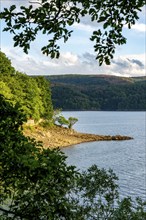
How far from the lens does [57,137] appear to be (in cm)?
9888

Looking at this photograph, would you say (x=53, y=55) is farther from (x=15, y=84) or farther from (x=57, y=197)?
(x=15, y=84)

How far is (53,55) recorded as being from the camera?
9.20 meters

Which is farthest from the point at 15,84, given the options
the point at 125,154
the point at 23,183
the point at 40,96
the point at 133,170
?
the point at 23,183

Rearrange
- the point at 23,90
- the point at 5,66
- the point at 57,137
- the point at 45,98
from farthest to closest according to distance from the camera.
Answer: the point at 45,98 → the point at 57,137 → the point at 23,90 → the point at 5,66

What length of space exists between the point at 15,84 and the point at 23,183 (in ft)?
274

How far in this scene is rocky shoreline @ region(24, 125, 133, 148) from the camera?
90562 mm

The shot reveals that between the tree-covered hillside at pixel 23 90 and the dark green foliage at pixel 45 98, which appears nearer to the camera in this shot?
the tree-covered hillside at pixel 23 90

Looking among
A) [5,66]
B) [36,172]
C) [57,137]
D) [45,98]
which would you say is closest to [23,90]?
[5,66]

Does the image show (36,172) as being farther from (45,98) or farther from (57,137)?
(45,98)

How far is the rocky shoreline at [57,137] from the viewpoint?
9056cm

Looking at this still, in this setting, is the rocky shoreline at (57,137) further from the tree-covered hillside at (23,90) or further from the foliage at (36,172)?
the foliage at (36,172)

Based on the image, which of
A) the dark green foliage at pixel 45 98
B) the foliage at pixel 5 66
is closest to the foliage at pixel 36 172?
the foliage at pixel 5 66

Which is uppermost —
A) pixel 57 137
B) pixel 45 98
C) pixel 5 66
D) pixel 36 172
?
pixel 5 66

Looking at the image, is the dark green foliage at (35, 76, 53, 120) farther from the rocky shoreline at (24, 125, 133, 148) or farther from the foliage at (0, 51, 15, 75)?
the foliage at (0, 51, 15, 75)
